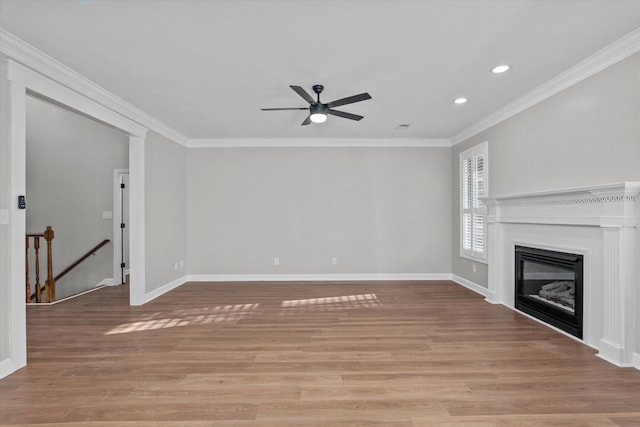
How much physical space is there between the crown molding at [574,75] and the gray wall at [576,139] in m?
0.06

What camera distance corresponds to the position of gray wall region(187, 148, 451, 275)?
6457mm

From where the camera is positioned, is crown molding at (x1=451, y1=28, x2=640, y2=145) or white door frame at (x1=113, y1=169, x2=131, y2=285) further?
white door frame at (x1=113, y1=169, x2=131, y2=285)

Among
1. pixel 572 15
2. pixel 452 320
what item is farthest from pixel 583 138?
pixel 452 320

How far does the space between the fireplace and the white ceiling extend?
77.8 inches

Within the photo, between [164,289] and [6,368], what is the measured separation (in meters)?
2.86

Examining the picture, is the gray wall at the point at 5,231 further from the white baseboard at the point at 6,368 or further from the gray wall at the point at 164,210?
the gray wall at the point at 164,210

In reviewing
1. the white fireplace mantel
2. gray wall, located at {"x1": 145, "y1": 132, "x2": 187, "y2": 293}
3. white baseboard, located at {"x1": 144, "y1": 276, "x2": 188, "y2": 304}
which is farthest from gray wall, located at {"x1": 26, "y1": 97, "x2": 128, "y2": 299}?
the white fireplace mantel

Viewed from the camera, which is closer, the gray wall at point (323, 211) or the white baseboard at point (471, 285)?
the white baseboard at point (471, 285)

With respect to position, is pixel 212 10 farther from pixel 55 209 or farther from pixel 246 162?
pixel 55 209

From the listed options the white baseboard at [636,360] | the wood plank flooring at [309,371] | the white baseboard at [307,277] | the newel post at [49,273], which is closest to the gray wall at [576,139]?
the white baseboard at [636,360]

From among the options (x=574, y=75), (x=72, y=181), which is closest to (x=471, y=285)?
(x=574, y=75)

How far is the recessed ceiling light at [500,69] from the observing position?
10.8 feet

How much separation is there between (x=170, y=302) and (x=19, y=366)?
2.16 metres

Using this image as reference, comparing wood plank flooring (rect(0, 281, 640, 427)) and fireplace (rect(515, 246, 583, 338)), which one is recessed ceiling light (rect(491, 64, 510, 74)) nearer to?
fireplace (rect(515, 246, 583, 338))
